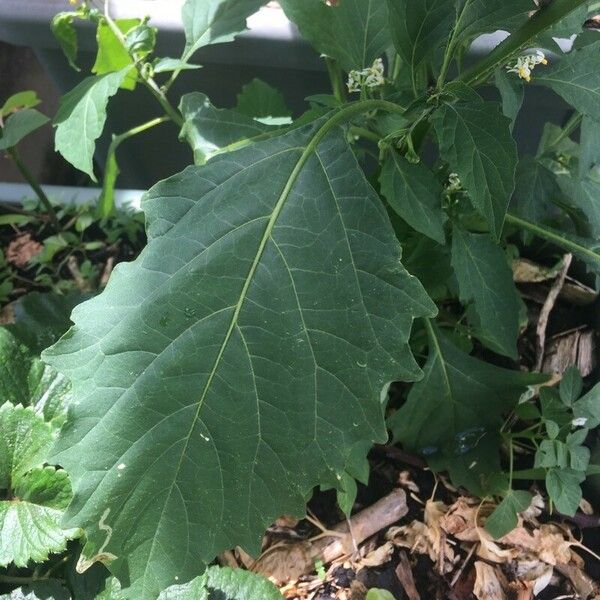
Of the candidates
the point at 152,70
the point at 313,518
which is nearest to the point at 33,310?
the point at 152,70

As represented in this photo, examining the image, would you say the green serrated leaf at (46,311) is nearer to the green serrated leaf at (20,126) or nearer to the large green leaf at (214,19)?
the green serrated leaf at (20,126)

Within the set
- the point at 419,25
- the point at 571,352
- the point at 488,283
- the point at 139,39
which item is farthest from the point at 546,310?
the point at 139,39

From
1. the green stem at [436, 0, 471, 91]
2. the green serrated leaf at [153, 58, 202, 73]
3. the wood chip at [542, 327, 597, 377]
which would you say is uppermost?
the green serrated leaf at [153, 58, 202, 73]

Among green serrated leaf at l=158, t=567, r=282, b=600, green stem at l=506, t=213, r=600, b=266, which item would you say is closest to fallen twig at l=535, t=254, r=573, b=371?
green stem at l=506, t=213, r=600, b=266

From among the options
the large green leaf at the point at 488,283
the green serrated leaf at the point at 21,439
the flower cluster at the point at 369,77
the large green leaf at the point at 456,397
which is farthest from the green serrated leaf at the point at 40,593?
the flower cluster at the point at 369,77

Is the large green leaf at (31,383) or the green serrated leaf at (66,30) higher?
the green serrated leaf at (66,30)

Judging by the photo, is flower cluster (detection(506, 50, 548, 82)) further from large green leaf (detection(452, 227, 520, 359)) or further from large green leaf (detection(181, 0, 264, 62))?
large green leaf (detection(181, 0, 264, 62))
